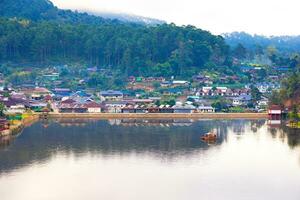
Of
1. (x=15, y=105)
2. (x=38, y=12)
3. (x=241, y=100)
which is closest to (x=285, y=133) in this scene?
(x=241, y=100)

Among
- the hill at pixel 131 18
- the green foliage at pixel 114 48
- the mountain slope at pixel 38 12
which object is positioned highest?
the hill at pixel 131 18

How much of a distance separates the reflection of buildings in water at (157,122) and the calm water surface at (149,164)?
1712 mm

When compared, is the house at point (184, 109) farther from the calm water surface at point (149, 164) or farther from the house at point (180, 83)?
the calm water surface at point (149, 164)

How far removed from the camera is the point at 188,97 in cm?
3647

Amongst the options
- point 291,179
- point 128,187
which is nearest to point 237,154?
point 291,179

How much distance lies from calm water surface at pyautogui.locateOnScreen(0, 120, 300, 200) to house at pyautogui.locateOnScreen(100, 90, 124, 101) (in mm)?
9529

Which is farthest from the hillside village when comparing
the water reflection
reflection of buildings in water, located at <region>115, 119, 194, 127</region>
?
the water reflection

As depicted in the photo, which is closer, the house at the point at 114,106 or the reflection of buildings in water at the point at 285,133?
the reflection of buildings in water at the point at 285,133

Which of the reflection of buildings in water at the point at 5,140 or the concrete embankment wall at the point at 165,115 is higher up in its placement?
the concrete embankment wall at the point at 165,115

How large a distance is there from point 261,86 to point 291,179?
84.2 feet

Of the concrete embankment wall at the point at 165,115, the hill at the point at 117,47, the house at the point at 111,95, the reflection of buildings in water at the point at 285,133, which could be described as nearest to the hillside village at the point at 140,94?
the house at the point at 111,95

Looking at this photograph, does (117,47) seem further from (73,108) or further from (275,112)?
(275,112)

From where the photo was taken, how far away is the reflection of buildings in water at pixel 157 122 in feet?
93.7

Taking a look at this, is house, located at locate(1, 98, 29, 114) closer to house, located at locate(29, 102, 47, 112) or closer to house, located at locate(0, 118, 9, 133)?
house, located at locate(29, 102, 47, 112)
